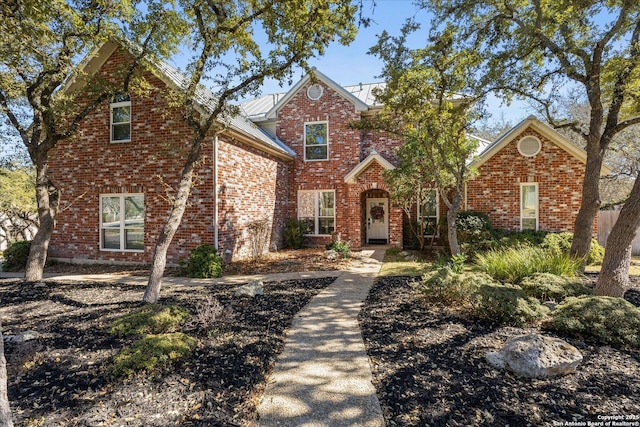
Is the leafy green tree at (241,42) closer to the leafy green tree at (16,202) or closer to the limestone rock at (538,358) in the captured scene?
the limestone rock at (538,358)

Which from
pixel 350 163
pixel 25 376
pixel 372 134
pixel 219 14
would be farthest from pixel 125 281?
pixel 372 134

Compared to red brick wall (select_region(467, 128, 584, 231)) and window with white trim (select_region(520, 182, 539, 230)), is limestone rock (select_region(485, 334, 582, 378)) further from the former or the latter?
window with white trim (select_region(520, 182, 539, 230))

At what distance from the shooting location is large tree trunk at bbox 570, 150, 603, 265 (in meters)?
9.01

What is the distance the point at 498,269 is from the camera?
7.26 m

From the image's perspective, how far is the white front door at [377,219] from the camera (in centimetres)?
1558

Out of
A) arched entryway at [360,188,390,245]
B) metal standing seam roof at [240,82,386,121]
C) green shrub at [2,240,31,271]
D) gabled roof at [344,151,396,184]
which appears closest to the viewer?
green shrub at [2,240,31,271]

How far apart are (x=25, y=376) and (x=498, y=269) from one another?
811 cm

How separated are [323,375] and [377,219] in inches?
502

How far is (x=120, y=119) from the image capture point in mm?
11039

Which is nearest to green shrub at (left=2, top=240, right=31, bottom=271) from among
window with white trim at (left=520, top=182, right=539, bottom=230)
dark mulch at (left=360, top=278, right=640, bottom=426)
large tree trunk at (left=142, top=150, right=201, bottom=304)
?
large tree trunk at (left=142, top=150, right=201, bottom=304)

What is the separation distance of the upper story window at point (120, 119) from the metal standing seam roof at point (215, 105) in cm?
187

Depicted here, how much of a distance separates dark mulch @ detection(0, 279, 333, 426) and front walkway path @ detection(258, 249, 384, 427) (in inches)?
6.9

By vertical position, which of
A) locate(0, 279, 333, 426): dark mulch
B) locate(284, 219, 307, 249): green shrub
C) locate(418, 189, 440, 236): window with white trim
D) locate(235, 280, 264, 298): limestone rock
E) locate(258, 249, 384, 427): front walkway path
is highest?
locate(418, 189, 440, 236): window with white trim

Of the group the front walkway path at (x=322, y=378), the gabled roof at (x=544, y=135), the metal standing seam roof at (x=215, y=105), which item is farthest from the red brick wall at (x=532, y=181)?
the front walkway path at (x=322, y=378)
